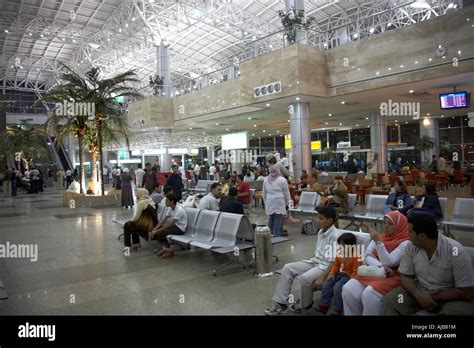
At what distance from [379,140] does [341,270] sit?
66.2 ft

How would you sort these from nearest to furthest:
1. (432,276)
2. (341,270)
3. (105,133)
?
(432,276) < (341,270) < (105,133)

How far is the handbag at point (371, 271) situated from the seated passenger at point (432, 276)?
0.26 m

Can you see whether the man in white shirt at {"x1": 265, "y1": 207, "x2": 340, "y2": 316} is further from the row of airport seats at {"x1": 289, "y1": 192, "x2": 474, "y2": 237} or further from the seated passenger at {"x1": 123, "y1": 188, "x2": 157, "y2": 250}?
the seated passenger at {"x1": 123, "y1": 188, "x2": 157, "y2": 250}

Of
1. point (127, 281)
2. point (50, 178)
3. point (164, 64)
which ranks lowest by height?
point (127, 281)

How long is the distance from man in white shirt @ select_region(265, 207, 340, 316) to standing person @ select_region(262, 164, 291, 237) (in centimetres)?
325

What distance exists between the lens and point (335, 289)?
3.97 meters

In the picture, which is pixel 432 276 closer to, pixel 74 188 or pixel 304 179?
pixel 304 179

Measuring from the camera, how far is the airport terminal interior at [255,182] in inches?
170

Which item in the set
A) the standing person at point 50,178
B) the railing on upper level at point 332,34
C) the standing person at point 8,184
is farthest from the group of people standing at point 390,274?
the standing person at point 50,178

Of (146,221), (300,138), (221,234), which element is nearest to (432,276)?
(221,234)

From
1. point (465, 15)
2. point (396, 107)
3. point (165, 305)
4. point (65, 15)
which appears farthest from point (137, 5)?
point (165, 305)

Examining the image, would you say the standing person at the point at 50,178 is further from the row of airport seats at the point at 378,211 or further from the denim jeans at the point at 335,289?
the denim jeans at the point at 335,289

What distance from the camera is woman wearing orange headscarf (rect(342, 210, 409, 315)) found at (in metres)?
3.54

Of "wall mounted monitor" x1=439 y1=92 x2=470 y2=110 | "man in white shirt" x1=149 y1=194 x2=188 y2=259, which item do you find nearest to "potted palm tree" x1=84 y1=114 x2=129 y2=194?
"man in white shirt" x1=149 y1=194 x2=188 y2=259
